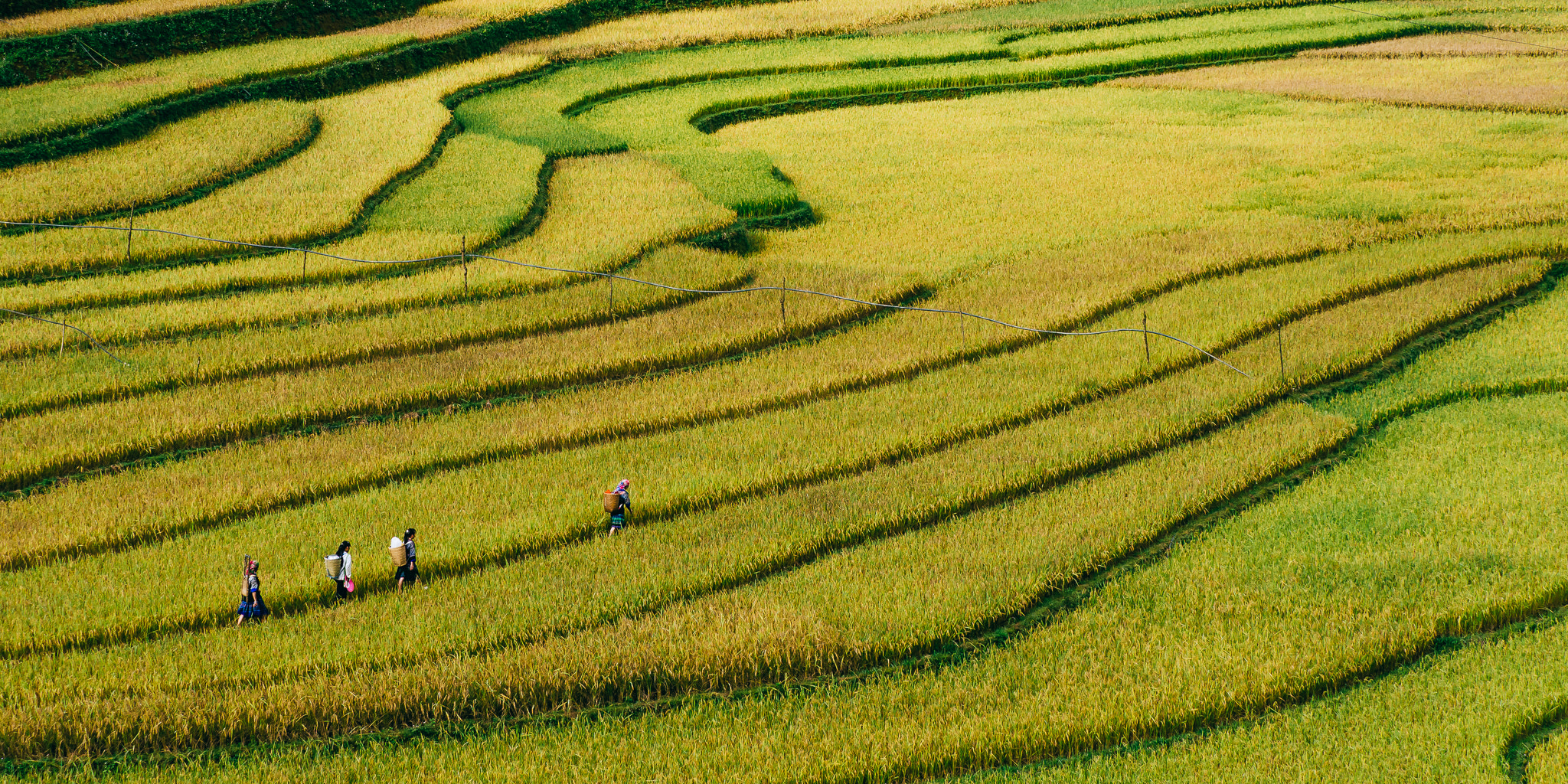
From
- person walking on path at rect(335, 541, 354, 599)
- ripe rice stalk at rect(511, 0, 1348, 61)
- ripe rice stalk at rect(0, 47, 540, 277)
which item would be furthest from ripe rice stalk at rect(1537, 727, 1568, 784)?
ripe rice stalk at rect(511, 0, 1348, 61)

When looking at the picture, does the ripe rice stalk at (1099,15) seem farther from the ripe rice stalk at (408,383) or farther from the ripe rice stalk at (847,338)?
the ripe rice stalk at (408,383)

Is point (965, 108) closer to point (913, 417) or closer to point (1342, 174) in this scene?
point (1342, 174)

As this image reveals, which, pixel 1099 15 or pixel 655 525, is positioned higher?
pixel 1099 15

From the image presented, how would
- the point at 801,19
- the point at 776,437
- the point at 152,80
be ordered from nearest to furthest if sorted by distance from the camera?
the point at 776,437 < the point at 152,80 < the point at 801,19

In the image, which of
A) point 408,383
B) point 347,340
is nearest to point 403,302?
point 347,340

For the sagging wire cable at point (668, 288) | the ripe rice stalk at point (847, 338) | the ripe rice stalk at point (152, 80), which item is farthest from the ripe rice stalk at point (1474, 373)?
the ripe rice stalk at point (152, 80)

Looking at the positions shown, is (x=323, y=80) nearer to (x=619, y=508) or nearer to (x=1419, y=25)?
(x=619, y=508)
